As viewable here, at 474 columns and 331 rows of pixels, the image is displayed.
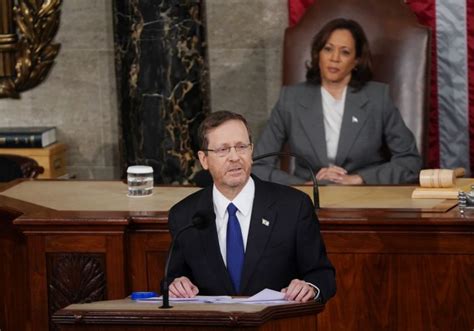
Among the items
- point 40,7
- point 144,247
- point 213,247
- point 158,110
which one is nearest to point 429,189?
point 144,247

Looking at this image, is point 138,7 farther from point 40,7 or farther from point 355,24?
point 355,24

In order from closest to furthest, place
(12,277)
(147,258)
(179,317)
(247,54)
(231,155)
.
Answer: (179,317)
(231,155)
(147,258)
(12,277)
(247,54)

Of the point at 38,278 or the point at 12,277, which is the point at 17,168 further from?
the point at 38,278

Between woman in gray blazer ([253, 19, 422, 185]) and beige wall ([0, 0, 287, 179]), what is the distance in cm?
137

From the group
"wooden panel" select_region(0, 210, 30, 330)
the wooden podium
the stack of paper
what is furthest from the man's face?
"wooden panel" select_region(0, 210, 30, 330)

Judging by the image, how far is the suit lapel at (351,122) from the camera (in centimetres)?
730

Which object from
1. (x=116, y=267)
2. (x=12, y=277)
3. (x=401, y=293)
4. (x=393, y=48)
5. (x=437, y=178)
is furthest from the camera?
(x=393, y=48)

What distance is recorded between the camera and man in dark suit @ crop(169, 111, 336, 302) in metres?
4.41

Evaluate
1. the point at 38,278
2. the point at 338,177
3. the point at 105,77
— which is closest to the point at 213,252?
the point at 38,278

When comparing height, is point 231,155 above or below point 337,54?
below

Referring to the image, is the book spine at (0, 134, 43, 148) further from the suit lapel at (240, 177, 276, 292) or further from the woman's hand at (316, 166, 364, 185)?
the suit lapel at (240, 177, 276, 292)

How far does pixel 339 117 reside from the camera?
741cm

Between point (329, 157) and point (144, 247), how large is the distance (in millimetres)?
1990

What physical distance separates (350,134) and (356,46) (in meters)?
0.49
